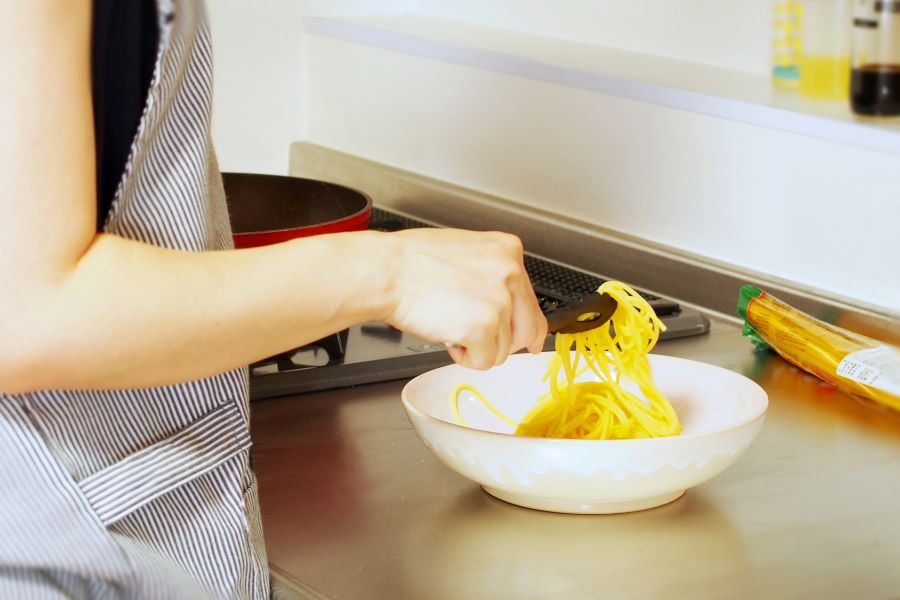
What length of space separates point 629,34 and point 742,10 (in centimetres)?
21

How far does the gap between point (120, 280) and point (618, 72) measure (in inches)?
41.6

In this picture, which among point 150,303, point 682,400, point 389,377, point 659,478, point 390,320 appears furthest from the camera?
point 389,377

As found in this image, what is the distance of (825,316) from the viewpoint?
131 cm

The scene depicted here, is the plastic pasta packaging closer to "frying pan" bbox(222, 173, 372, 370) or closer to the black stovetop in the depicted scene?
the black stovetop

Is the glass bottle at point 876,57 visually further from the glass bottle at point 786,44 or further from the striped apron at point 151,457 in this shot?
the striped apron at point 151,457

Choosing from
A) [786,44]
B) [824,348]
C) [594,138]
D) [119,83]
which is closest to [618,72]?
[594,138]

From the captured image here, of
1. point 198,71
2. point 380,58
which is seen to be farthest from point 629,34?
point 198,71

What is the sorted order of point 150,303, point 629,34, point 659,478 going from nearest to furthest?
point 150,303 < point 659,478 < point 629,34

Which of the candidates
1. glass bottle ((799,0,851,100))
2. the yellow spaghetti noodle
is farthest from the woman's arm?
glass bottle ((799,0,851,100))

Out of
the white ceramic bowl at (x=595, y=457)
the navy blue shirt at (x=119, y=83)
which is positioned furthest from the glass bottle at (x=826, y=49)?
the navy blue shirt at (x=119, y=83)

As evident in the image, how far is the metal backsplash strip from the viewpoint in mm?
1320

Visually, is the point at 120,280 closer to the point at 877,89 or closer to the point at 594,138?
the point at 877,89

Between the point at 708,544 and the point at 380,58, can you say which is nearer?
the point at 708,544

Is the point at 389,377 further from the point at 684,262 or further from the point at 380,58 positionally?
the point at 380,58
